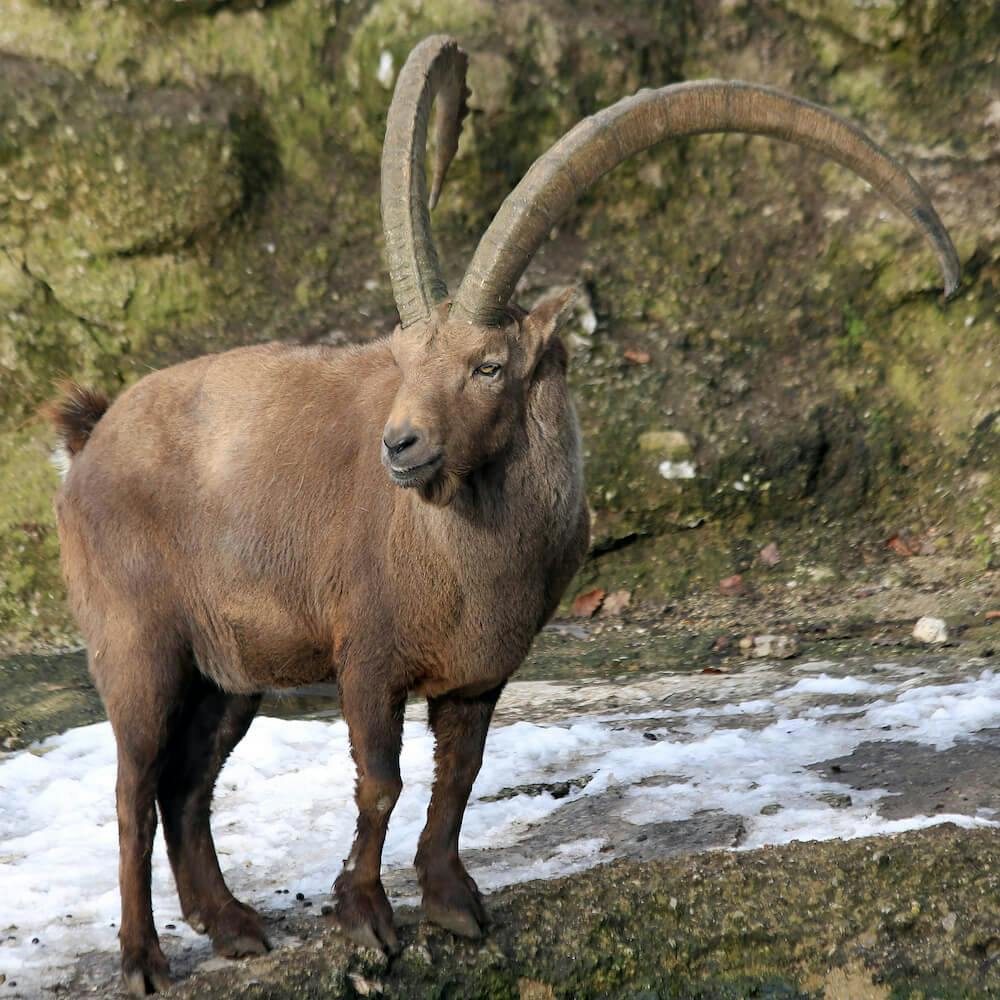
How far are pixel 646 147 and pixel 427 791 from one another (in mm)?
3418

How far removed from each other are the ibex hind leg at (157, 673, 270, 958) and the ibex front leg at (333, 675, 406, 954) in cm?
49

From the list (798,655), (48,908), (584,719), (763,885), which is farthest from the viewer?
(798,655)

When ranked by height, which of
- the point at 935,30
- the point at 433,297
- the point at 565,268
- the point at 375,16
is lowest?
the point at 433,297

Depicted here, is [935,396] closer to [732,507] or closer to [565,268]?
[732,507]

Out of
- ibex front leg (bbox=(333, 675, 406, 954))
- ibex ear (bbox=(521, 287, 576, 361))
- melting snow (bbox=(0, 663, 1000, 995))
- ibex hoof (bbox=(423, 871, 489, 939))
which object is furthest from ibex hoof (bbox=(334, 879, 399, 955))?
ibex ear (bbox=(521, 287, 576, 361))

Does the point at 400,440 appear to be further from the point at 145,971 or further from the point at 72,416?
the point at 145,971

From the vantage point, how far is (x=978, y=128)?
993cm

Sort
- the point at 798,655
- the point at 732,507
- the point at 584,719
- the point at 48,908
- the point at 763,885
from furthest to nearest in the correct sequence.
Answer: the point at 732,507
the point at 798,655
the point at 584,719
the point at 48,908
the point at 763,885

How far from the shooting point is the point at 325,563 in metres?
5.00

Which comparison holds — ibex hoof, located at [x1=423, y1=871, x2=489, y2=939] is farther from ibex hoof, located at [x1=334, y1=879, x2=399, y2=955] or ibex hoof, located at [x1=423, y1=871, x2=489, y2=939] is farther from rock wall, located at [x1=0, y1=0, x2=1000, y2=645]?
rock wall, located at [x1=0, y1=0, x2=1000, y2=645]

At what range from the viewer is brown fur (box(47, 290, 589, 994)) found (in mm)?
4777

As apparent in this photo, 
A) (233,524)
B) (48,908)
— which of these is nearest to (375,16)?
(233,524)

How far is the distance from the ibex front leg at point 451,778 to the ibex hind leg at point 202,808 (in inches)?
26.0

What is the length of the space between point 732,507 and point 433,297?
5322mm
